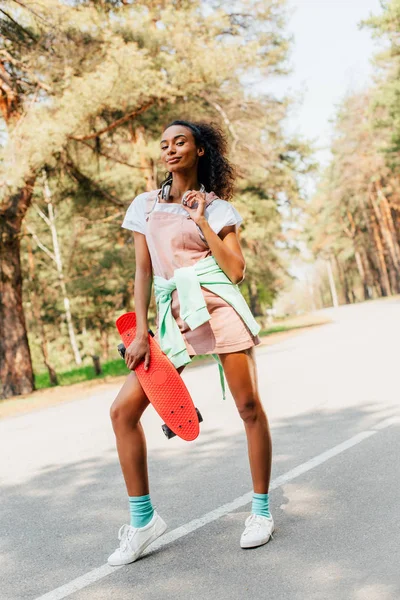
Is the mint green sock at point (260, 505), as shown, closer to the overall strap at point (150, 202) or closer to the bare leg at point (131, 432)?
the bare leg at point (131, 432)

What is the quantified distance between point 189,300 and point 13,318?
1505 cm

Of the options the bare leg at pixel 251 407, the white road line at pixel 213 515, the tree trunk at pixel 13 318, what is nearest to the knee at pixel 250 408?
the bare leg at pixel 251 407

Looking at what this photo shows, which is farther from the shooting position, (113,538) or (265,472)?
(113,538)

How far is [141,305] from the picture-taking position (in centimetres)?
388

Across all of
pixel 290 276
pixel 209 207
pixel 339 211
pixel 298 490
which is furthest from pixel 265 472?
pixel 339 211

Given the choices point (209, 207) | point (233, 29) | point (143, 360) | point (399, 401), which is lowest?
point (399, 401)

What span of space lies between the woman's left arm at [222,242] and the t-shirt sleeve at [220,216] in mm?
27

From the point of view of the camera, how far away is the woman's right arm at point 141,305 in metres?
3.74

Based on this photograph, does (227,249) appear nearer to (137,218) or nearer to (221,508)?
(137,218)

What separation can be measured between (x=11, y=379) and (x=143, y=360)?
1479 cm

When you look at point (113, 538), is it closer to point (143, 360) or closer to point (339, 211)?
point (143, 360)

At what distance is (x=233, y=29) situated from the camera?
69.7 feet

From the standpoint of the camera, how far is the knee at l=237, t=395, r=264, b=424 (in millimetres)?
3775

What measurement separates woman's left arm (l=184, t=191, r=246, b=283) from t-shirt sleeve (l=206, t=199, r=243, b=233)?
0.03 metres
